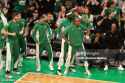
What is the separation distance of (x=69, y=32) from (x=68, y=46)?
891mm

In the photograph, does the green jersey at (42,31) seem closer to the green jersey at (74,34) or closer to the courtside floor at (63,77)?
the green jersey at (74,34)

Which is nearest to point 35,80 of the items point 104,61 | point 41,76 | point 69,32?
point 41,76

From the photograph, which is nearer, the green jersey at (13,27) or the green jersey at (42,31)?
the green jersey at (13,27)

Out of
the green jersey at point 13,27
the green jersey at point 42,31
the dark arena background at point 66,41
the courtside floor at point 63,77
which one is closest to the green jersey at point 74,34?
the dark arena background at point 66,41

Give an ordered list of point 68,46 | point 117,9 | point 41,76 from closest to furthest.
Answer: point 41,76, point 68,46, point 117,9

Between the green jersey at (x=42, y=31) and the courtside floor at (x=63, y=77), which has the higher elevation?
the green jersey at (x=42, y=31)

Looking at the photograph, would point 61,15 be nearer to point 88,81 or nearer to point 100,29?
point 100,29

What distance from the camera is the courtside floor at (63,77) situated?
15.0 metres

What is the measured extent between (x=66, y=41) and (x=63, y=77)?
1.55 meters

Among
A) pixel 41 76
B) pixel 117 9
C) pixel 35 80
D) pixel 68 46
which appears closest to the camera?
pixel 35 80

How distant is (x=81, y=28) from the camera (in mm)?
16484

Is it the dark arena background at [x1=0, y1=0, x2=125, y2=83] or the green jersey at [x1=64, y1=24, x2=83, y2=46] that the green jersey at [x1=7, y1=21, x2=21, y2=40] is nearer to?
the dark arena background at [x1=0, y1=0, x2=125, y2=83]

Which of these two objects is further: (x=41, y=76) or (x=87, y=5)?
(x=87, y=5)

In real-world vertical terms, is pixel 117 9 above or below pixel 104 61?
above
